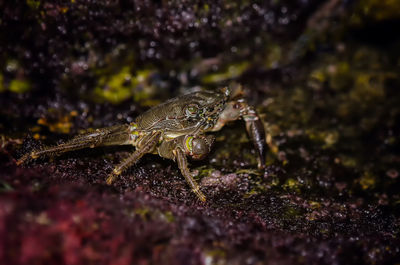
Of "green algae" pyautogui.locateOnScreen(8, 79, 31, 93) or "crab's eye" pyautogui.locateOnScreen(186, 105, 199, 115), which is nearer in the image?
"crab's eye" pyautogui.locateOnScreen(186, 105, 199, 115)

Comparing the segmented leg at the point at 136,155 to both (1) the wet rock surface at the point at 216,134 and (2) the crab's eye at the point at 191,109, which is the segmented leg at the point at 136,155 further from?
(2) the crab's eye at the point at 191,109

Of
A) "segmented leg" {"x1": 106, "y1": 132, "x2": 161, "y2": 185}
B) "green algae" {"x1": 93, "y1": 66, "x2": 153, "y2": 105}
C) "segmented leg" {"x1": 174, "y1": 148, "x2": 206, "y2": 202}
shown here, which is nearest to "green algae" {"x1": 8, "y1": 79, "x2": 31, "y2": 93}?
"green algae" {"x1": 93, "y1": 66, "x2": 153, "y2": 105}

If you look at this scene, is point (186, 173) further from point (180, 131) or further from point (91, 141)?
point (91, 141)

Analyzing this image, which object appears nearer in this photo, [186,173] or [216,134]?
[186,173]

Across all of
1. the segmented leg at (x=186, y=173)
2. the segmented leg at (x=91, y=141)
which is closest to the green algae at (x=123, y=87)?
the segmented leg at (x=91, y=141)

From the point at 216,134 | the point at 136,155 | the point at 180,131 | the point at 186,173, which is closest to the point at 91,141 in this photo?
the point at 136,155

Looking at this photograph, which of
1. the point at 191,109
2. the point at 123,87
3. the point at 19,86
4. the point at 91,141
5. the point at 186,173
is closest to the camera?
the point at 186,173

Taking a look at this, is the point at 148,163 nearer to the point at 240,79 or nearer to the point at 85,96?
the point at 85,96

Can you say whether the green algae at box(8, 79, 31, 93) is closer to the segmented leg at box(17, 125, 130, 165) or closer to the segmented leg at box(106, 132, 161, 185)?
the segmented leg at box(17, 125, 130, 165)
